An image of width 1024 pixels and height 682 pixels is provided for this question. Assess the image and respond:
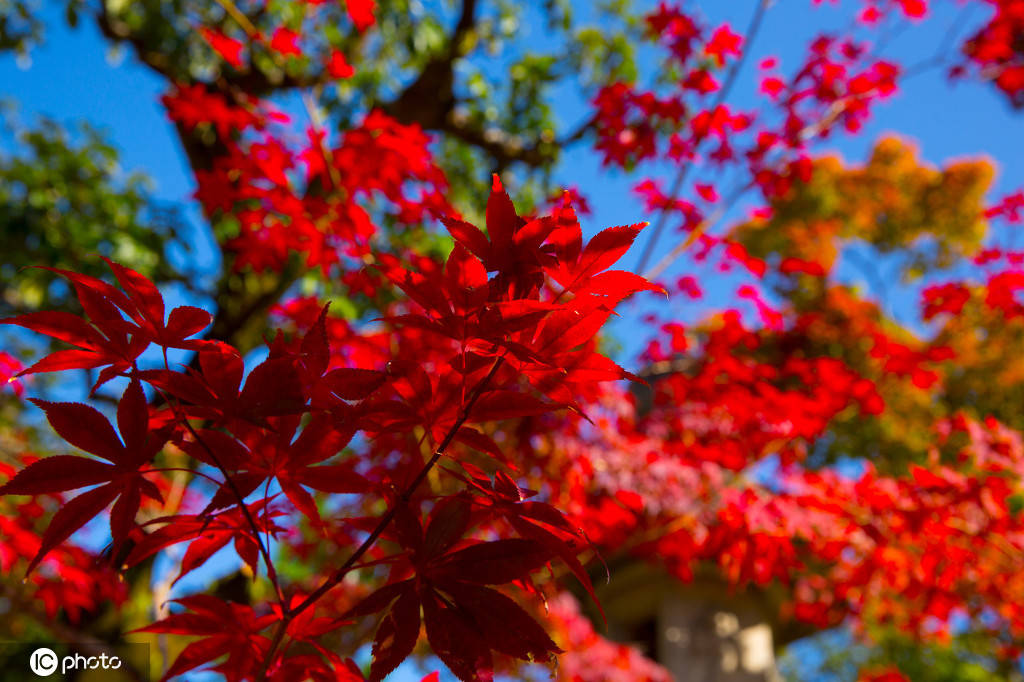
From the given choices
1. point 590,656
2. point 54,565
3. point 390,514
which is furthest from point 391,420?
point 590,656

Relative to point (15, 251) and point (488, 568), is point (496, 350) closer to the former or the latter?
point (488, 568)

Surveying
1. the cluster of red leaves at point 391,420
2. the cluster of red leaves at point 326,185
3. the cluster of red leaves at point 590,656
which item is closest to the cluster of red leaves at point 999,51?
the cluster of red leaves at point 326,185

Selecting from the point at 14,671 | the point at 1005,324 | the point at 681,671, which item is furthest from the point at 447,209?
the point at 1005,324

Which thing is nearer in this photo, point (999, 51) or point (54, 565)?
point (54, 565)

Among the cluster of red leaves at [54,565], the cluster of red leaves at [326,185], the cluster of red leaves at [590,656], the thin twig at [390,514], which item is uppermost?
the cluster of red leaves at [326,185]

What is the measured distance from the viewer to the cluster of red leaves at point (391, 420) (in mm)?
698

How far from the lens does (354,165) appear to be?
2.83m

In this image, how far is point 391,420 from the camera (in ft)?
2.67

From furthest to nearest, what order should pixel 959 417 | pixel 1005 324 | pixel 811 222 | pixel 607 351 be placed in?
pixel 811 222 < pixel 1005 324 < pixel 607 351 < pixel 959 417

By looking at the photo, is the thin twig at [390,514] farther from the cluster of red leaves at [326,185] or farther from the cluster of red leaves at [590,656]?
the cluster of red leaves at [590,656]

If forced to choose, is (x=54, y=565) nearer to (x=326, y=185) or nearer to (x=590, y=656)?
(x=326, y=185)

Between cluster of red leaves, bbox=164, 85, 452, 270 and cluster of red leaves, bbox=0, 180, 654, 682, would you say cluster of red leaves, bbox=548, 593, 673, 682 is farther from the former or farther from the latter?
cluster of red leaves, bbox=0, 180, 654, 682

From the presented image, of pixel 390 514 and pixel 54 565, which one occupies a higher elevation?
pixel 54 565

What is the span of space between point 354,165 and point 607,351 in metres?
3.69
